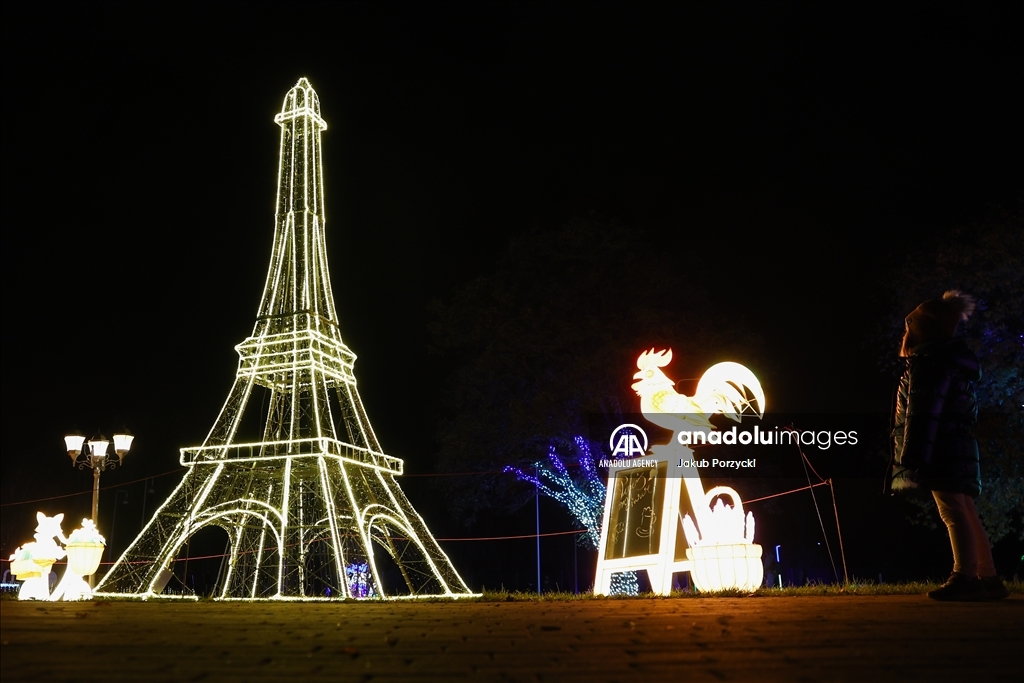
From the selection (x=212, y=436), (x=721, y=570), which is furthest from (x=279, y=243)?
(x=721, y=570)

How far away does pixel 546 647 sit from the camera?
135 inches

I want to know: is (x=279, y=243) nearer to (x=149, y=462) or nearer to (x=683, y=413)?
(x=683, y=413)

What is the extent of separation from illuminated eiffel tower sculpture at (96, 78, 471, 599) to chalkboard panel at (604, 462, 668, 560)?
5507 millimetres

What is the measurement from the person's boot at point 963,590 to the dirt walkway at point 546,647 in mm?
512

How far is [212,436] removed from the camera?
17984mm

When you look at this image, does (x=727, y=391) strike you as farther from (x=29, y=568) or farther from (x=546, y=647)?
(x=29, y=568)

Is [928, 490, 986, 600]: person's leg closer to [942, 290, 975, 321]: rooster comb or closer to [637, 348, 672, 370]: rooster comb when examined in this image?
[942, 290, 975, 321]: rooster comb

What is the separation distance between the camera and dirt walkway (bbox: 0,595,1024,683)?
9.00ft

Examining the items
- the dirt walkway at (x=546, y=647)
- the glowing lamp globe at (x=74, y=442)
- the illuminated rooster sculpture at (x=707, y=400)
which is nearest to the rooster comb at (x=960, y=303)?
the dirt walkway at (x=546, y=647)

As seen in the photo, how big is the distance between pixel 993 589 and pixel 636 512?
688cm

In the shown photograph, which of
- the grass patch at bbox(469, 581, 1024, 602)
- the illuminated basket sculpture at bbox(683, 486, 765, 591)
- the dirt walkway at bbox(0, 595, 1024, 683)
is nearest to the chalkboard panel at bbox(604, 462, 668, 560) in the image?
the illuminated basket sculpture at bbox(683, 486, 765, 591)

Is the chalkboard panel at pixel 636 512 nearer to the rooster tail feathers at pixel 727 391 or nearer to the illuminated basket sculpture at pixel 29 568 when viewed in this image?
the rooster tail feathers at pixel 727 391

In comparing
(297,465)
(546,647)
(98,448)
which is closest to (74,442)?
(98,448)

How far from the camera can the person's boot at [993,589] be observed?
5366mm
